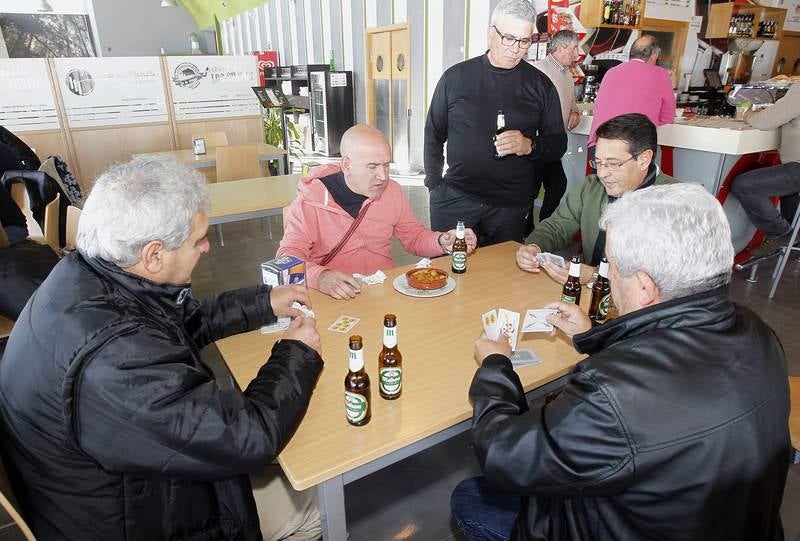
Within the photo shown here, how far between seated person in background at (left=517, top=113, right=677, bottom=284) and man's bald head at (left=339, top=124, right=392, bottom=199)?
2.26 ft

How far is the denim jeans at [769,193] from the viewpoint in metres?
3.69

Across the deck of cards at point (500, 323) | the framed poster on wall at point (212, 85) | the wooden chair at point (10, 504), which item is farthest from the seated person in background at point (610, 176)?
the framed poster on wall at point (212, 85)

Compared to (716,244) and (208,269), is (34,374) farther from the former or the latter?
(208,269)

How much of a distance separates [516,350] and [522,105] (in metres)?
1.60

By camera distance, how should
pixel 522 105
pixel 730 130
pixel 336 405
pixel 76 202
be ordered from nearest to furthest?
pixel 336 405 < pixel 522 105 < pixel 730 130 < pixel 76 202

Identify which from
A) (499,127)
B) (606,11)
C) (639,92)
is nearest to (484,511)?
(499,127)

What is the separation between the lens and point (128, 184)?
1.11 metres

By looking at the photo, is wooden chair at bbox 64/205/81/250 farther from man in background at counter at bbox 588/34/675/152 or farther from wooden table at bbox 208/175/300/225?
man in background at counter at bbox 588/34/675/152

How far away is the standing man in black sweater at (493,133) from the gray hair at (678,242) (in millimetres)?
1559

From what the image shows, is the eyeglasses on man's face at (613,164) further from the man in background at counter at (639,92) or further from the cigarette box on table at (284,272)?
the man in background at counter at (639,92)

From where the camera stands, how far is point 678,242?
996mm

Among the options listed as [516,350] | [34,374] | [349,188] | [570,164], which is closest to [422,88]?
[570,164]

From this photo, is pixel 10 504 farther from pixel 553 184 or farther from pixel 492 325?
pixel 553 184

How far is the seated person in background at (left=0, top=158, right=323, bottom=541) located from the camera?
97 centimetres
